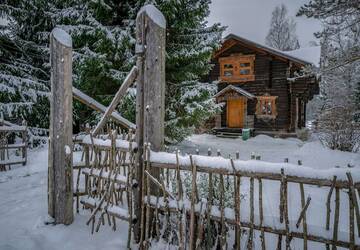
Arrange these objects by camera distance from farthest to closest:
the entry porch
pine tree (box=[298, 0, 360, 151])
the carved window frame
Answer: the entry porch, the carved window frame, pine tree (box=[298, 0, 360, 151])

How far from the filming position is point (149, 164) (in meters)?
3.20

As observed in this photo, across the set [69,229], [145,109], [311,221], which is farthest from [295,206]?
[69,229]

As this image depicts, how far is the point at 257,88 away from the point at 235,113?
2.42m

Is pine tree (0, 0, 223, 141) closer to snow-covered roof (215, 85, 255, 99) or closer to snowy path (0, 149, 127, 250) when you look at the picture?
snowy path (0, 149, 127, 250)

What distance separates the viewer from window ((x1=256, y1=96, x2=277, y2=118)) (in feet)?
63.4

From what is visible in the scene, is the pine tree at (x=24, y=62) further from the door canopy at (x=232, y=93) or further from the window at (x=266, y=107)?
the window at (x=266, y=107)

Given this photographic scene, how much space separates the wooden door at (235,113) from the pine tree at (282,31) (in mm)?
20048

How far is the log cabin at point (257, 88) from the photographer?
18.6m

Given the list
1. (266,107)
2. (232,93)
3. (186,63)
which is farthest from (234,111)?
(186,63)

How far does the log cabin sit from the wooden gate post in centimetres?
1608

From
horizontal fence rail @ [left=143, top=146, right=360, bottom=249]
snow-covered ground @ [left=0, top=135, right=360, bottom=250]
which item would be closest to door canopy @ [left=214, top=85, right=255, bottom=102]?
snow-covered ground @ [left=0, top=135, right=360, bottom=250]

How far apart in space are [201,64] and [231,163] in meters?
7.26

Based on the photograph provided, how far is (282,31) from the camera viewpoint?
36938mm

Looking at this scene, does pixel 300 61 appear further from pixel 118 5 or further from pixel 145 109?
pixel 145 109
